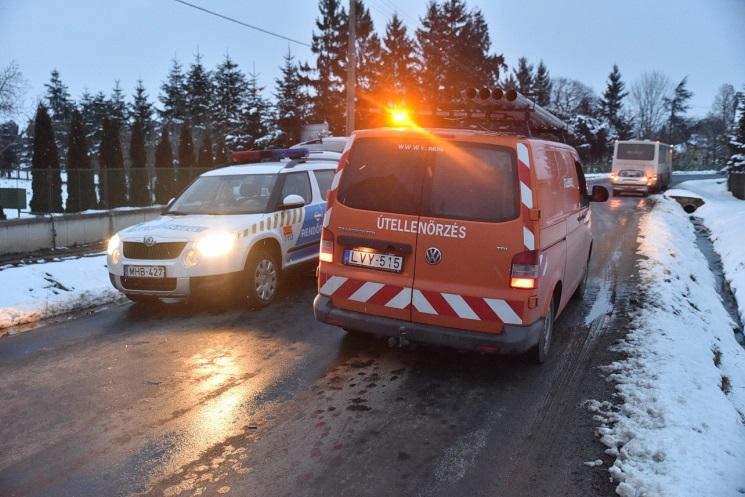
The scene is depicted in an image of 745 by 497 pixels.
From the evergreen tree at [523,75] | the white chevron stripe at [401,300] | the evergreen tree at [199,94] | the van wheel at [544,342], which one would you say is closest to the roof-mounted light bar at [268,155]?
the white chevron stripe at [401,300]

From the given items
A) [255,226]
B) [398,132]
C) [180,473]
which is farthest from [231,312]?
[180,473]

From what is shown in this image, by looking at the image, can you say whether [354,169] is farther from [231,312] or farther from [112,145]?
[112,145]

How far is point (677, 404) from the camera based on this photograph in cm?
441

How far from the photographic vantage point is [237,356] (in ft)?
18.6

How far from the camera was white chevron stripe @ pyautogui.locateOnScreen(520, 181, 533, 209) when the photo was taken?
4664mm

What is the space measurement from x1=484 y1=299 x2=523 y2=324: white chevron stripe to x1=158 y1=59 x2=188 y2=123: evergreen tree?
205ft

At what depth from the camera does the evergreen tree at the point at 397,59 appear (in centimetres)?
4697

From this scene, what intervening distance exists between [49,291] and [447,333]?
231 inches

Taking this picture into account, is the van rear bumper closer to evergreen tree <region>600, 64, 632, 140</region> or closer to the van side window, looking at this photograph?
the van side window

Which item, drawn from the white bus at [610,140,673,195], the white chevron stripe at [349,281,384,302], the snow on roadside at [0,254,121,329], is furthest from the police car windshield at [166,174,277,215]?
the white bus at [610,140,673,195]

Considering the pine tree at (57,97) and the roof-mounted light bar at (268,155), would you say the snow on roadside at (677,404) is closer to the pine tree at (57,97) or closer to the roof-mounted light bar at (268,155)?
the roof-mounted light bar at (268,155)

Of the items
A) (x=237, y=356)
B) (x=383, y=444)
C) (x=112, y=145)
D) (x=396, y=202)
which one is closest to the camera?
(x=383, y=444)

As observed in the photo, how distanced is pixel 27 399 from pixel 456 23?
4645 cm

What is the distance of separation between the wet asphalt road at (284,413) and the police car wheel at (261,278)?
0.60 metres
